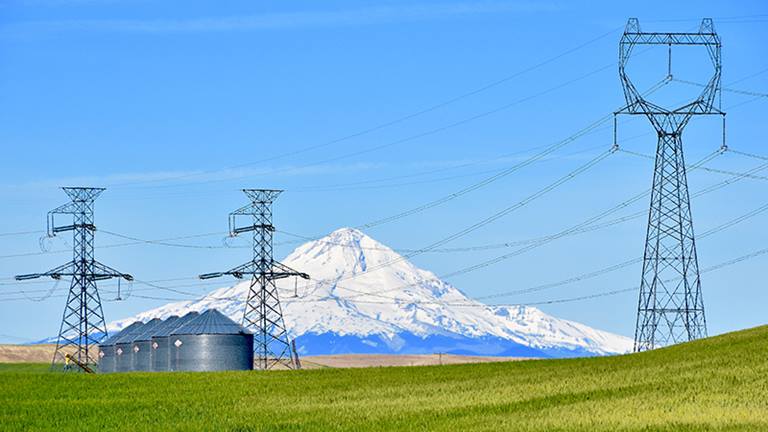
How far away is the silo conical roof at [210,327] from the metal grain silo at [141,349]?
35.6 feet

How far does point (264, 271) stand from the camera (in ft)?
428

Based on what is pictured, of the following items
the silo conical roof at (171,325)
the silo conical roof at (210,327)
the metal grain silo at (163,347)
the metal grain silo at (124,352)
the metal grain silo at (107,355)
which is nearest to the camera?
the silo conical roof at (210,327)

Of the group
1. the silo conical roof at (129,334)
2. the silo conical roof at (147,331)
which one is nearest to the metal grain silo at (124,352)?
the silo conical roof at (129,334)

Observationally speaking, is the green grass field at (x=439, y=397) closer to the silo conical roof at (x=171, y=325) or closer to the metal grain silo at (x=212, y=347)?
the metal grain silo at (x=212, y=347)

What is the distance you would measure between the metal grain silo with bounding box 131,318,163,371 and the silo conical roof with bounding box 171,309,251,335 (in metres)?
10.9

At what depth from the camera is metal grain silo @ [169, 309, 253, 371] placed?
395 ft

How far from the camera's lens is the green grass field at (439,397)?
145 feet

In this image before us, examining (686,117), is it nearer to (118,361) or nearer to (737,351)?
(737,351)

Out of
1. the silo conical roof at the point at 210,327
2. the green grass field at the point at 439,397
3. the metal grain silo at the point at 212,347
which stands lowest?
the green grass field at the point at 439,397

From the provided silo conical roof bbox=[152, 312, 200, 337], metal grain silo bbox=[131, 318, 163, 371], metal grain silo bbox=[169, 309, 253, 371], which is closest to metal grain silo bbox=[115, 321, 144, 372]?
metal grain silo bbox=[131, 318, 163, 371]

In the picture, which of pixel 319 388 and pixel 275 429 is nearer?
pixel 275 429

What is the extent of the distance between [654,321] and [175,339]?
47746 mm

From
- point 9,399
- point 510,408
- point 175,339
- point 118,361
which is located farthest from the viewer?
point 118,361

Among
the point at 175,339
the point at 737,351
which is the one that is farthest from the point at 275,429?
the point at 175,339
